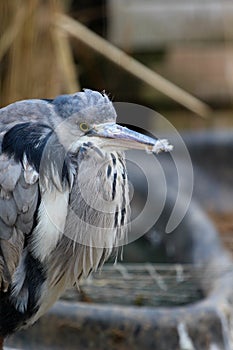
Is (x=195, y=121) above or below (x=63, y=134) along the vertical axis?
below

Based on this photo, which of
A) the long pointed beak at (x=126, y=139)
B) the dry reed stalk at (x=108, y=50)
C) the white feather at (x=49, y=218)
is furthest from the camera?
the dry reed stalk at (x=108, y=50)

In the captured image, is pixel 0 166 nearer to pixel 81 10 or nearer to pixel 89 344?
pixel 89 344

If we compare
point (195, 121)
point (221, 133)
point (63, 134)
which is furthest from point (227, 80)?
point (63, 134)

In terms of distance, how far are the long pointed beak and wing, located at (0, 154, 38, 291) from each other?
0.68 ft

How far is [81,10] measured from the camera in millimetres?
6672

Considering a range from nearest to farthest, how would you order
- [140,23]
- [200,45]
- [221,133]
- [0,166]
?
[0,166] < [221,133] < [140,23] < [200,45]

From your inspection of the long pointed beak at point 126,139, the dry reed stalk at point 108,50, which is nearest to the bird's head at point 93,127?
the long pointed beak at point 126,139

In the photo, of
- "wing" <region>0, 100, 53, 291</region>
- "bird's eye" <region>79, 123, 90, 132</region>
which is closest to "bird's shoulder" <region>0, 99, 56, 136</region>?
"wing" <region>0, 100, 53, 291</region>

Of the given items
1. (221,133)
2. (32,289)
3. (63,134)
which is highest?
(63,134)

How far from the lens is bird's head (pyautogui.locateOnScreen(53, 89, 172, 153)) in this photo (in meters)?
2.33

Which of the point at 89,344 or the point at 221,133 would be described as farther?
the point at 221,133

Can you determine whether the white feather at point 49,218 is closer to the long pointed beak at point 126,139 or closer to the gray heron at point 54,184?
the gray heron at point 54,184

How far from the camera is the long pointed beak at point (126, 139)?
2305 millimetres

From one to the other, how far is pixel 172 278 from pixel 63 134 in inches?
51.6
